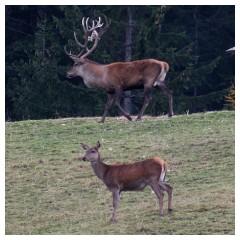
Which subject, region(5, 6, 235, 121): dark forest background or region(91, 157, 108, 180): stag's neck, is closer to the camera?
region(91, 157, 108, 180): stag's neck

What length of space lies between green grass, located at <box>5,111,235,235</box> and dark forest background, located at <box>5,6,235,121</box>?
10466mm

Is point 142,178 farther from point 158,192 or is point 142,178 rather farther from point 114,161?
point 114,161

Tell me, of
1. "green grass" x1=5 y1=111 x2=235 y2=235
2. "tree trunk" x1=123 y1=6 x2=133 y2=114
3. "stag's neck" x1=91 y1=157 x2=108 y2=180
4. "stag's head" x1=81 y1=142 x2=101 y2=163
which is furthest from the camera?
"tree trunk" x1=123 y1=6 x2=133 y2=114

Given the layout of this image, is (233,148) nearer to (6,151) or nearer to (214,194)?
(214,194)

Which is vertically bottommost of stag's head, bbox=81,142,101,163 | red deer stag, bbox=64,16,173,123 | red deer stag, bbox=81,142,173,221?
red deer stag, bbox=81,142,173,221

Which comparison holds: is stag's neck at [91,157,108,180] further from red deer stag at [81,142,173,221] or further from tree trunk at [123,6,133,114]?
tree trunk at [123,6,133,114]

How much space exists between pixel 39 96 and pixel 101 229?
1917 centimetres

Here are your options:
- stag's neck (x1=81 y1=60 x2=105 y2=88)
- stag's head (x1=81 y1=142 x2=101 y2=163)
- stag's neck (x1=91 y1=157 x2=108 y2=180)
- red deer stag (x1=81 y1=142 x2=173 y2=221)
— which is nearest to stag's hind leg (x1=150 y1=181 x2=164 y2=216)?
red deer stag (x1=81 y1=142 x2=173 y2=221)

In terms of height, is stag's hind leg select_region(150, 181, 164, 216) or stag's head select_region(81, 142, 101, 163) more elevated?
stag's head select_region(81, 142, 101, 163)

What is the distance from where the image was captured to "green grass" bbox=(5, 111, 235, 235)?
12398 mm

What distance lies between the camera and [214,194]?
13312mm

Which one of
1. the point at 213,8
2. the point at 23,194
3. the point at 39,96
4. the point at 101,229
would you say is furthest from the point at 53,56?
the point at 101,229

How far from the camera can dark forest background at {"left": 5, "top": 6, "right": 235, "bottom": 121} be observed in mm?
29906

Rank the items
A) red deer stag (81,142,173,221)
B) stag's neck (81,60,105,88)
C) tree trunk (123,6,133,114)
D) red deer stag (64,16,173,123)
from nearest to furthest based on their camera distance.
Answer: red deer stag (81,142,173,221)
red deer stag (64,16,173,123)
stag's neck (81,60,105,88)
tree trunk (123,6,133,114)
